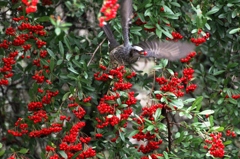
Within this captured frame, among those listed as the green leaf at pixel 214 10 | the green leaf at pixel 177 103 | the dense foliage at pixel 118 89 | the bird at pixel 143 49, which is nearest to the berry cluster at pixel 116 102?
the dense foliage at pixel 118 89

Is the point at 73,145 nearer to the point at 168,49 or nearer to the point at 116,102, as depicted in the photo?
the point at 116,102

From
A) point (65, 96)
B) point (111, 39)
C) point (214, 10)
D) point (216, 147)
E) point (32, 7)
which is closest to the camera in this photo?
point (32, 7)

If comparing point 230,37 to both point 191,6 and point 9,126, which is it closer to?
point 191,6

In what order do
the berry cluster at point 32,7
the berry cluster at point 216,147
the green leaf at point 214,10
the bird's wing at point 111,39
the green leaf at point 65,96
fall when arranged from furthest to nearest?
the green leaf at point 214,10
the bird's wing at point 111,39
the green leaf at point 65,96
the berry cluster at point 216,147
the berry cluster at point 32,7

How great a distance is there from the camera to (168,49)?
3.67m

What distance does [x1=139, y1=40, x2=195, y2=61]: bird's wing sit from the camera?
143 inches

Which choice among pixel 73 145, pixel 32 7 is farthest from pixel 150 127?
pixel 32 7

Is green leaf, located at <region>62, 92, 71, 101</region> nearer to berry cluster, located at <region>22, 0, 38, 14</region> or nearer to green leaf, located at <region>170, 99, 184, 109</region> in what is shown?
green leaf, located at <region>170, 99, 184, 109</region>

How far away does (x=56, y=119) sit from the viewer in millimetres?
3512

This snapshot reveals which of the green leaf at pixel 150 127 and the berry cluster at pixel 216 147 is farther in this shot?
the green leaf at pixel 150 127

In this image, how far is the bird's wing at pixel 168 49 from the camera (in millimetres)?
3637

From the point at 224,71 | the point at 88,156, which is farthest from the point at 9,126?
the point at 224,71

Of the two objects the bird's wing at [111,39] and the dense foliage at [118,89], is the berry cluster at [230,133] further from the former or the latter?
the bird's wing at [111,39]

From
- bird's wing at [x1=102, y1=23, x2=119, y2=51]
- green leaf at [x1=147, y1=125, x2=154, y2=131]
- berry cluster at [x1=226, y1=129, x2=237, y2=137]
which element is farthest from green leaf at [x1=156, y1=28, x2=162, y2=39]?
berry cluster at [x1=226, y1=129, x2=237, y2=137]
